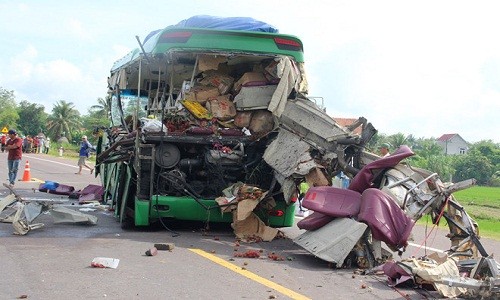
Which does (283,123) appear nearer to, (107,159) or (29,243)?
(107,159)

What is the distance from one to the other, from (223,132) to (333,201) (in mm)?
2607

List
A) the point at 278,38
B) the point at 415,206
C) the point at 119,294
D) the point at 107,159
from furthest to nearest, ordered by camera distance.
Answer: the point at 107,159
the point at 278,38
the point at 415,206
the point at 119,294

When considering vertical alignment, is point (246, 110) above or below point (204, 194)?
above

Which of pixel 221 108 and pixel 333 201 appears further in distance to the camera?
pixel 221 108

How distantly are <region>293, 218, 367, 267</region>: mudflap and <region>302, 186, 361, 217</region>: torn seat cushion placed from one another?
13 cm

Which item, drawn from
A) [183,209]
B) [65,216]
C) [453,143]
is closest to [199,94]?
[183,209]

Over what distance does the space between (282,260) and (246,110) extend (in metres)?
3.12

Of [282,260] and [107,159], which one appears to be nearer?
[282,260]

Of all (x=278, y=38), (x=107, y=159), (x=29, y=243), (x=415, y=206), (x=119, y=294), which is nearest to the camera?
(x=119, y=294)

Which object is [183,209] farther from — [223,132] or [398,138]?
[398,138]

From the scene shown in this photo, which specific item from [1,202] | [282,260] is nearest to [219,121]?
[282,260]

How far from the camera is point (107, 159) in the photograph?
424 inches

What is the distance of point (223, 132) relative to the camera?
1017cm

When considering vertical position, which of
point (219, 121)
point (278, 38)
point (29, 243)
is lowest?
point (29, 243)
